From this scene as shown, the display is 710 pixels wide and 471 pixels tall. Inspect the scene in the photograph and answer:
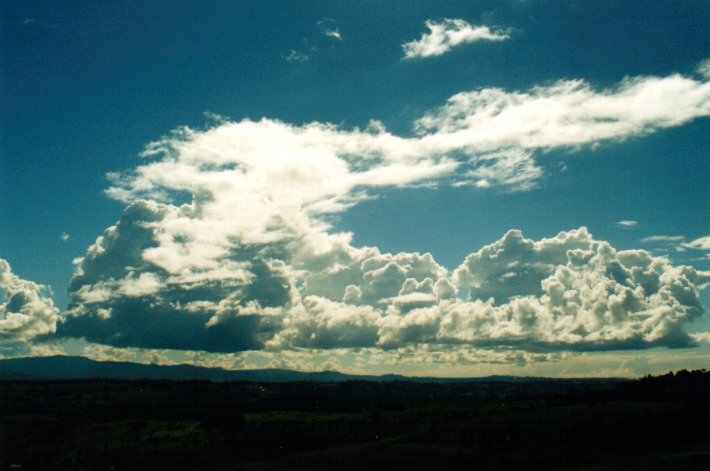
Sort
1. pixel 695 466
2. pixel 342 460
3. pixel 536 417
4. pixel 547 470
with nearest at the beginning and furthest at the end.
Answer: pixel 695 466 < pixel 547 470 < pixel 342 460 < pixel 536 417

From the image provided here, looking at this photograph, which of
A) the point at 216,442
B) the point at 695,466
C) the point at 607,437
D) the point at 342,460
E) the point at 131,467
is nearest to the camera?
the point at 695,466

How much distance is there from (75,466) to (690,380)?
20771 centimetres

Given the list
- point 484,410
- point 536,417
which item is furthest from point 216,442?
point 536,417

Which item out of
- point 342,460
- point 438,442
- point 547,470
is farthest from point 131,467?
point 547,470

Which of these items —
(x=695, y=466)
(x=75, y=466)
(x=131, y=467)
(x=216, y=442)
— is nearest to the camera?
(x=695, y=466)

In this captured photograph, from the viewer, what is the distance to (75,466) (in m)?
187

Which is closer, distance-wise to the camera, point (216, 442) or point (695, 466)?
point (695, 466)

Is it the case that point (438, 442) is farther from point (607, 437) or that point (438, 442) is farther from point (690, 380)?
point (690, 380)

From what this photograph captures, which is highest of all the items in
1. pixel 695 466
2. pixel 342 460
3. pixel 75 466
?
pixel 695 466

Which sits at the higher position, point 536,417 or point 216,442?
point 536,417

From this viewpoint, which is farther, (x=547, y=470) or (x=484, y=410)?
(x=484, y=410)

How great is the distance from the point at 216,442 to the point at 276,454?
118 feet

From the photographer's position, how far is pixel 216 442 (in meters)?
199

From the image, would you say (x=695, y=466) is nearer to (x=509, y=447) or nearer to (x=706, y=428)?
(x=509, y=447)
